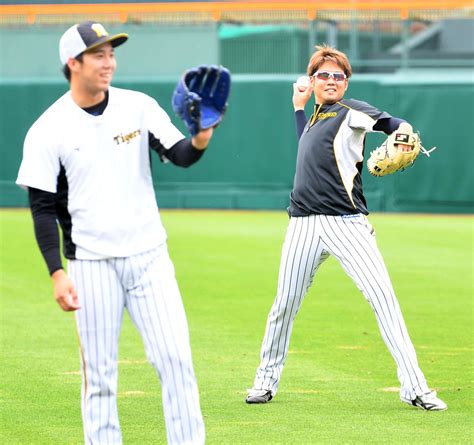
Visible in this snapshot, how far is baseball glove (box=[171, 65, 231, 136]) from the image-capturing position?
4.72 meters

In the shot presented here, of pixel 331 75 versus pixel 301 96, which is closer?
pixel 331 75

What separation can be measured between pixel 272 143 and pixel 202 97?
1730 cm

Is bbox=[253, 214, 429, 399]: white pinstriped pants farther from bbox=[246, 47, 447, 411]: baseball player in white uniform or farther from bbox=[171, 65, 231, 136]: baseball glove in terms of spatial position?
bbox=[171, 65, 231, 136]: baseball glove

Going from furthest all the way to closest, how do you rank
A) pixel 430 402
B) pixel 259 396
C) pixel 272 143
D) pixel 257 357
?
pixel 272 143, pixel 257 357, pixel 259 396, pixel 430 402

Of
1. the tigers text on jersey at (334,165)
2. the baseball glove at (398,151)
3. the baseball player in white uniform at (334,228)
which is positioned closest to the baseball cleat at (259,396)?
the baseball player in white uniform at (334,228)

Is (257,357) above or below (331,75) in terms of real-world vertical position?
below

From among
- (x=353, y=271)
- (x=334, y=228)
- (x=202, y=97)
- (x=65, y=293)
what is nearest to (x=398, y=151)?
(x=334, y=228)

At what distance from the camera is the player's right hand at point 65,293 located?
4805mm

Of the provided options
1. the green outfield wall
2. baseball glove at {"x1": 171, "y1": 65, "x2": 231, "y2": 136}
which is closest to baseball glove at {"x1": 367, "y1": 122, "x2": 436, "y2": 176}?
baseball glove at {"x1": 171, "y1": 65, "x2": 231, "y2": 136}

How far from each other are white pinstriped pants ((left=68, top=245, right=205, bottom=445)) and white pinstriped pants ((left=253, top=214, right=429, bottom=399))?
1.87 meters

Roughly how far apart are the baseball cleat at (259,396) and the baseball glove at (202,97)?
252cm

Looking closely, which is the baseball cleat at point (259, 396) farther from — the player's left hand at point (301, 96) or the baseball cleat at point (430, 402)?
the player's left hand at point (301, 96)

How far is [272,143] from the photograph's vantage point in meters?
22.1

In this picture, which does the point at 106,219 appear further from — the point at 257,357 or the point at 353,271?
the point at 257,357
